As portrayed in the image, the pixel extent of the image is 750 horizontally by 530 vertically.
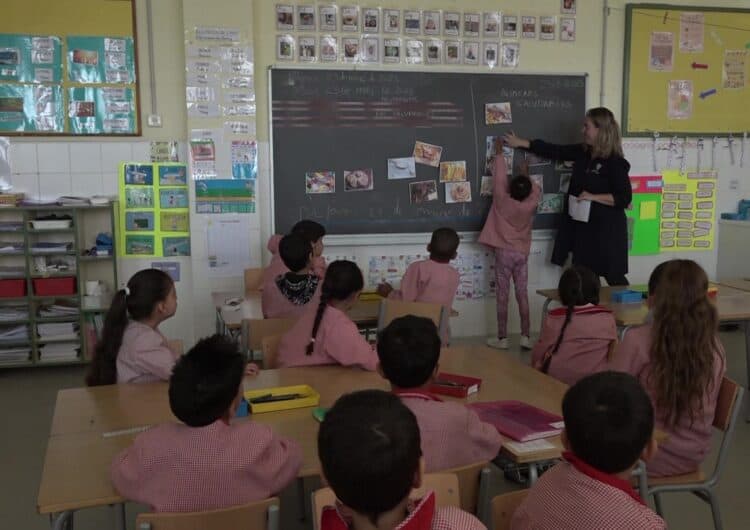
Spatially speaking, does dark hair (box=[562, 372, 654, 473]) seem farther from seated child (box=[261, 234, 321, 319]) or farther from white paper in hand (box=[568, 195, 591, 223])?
white paper in hand (box=[568, 195, 591, 223])

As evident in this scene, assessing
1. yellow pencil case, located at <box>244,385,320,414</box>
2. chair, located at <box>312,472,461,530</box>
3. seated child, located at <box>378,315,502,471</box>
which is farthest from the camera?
yellow pencil case, located at <box>244,385,320,414</box>

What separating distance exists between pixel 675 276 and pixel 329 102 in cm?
366

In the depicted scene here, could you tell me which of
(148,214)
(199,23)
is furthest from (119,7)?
(148,214)

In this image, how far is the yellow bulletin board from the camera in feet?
20.6

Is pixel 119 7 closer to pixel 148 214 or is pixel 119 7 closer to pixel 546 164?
pixel 148 214

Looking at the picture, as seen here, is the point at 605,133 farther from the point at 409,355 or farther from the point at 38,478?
the point at 38,478

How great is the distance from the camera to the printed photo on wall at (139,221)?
5543 mm

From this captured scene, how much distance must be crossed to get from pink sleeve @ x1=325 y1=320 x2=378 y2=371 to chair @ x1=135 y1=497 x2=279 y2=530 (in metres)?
1.25

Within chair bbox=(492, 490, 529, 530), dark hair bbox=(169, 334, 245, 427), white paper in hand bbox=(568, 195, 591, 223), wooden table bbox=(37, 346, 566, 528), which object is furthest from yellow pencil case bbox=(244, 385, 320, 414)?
white paper in hand bbox=(568, 195, 591, 223)

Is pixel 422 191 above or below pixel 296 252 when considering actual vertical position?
above

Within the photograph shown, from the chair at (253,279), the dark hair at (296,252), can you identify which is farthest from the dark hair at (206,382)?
the chair at (253,279)

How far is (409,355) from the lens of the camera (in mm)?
2062

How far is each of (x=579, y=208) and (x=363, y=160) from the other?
1.74 meters

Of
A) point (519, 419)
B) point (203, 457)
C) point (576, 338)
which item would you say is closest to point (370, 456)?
point (203, 457)
